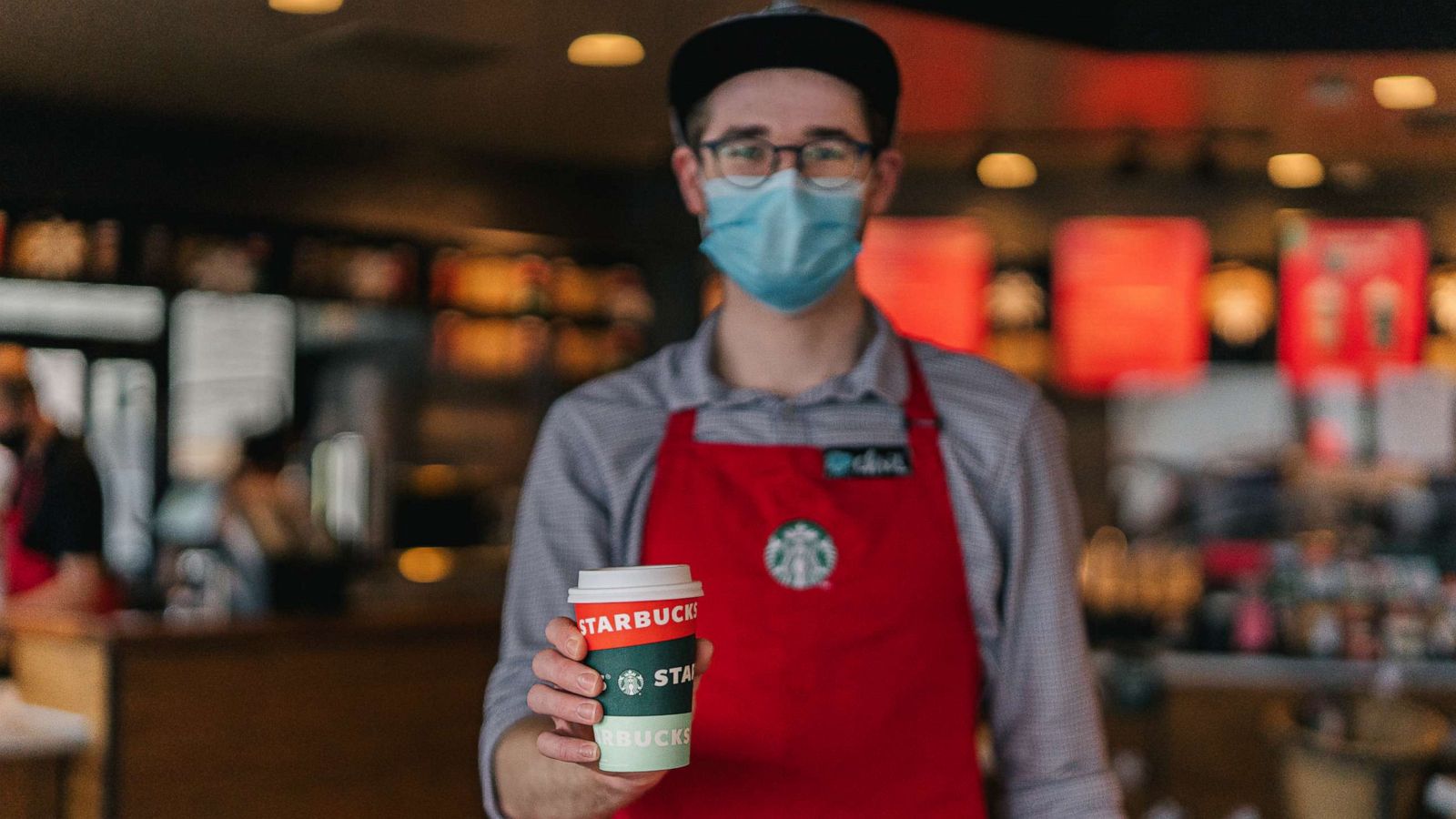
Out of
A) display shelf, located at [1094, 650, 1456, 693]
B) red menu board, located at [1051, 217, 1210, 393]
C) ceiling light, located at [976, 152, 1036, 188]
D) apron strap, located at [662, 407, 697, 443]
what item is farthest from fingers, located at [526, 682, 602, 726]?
red menu board, located at [1051, 217, 1210, 393]

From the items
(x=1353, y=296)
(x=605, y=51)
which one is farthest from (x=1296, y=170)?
(x=605, y=51)

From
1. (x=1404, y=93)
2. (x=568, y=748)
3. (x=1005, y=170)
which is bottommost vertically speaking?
(x=568, y=748)

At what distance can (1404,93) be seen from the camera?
17.9 feet

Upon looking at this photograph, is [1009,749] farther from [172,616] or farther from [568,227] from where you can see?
[568,227]

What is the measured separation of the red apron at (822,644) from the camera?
67.3 inches

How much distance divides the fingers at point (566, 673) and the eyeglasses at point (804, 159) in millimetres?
687

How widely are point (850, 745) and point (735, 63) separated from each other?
2.64 ft

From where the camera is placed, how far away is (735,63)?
1.80 meters

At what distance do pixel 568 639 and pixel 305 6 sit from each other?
12.0ft

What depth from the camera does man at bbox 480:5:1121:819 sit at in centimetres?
172

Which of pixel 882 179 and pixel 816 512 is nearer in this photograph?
pixel 816 512

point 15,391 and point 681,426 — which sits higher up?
point 681,426

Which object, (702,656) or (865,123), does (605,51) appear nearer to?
(865,123)

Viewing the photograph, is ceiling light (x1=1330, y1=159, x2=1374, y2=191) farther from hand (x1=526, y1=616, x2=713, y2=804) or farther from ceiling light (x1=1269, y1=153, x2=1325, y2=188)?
hand (x1=526, y1=616, x2=713, y2=804)
